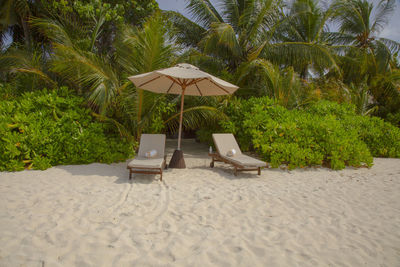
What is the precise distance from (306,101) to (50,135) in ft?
26.2

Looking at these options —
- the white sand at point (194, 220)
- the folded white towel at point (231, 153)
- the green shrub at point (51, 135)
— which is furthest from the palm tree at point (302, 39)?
the green shrub at point (51, 135)

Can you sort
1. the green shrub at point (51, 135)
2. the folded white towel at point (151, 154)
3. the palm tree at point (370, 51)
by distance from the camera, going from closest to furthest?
the green shrub at point (51, 135)
the folded white towel at point (151, 154)
the palm tree at point (370, 51)

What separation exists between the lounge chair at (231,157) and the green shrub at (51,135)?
7.07 feet

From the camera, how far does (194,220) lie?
9.90 feet

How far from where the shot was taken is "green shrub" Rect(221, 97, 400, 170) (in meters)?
5.85

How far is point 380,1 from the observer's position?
1447 centimetres

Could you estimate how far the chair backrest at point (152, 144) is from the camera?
544 centimetres

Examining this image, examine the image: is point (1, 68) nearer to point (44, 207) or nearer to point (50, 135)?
point (50, 135)

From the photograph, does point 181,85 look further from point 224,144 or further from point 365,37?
point 365,37

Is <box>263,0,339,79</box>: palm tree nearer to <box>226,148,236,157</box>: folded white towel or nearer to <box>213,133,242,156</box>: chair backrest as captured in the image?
<box>213,133,242,156</box>: chair backrest

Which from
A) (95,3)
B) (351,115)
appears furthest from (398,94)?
(95,3)

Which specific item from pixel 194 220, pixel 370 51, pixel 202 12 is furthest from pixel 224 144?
pixel 370 51

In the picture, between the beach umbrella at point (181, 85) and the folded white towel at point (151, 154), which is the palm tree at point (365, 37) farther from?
the folded white towel at point (151, 154)

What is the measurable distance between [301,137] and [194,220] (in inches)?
166
